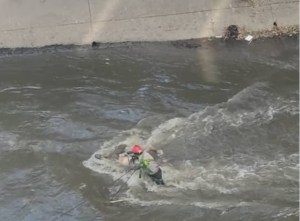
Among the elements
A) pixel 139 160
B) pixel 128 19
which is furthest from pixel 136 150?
pixel 128 19

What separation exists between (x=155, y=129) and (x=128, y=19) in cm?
457

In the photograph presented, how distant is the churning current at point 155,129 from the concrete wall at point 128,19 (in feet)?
1.25

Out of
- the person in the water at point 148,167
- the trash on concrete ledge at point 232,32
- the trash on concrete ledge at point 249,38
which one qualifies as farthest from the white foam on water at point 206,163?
the trash on concrete ledge at point 232,32

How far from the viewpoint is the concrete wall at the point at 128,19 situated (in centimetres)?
1424

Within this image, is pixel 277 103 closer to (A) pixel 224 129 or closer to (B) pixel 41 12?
(A) pixel 224 129

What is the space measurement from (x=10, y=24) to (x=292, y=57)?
6805 mm

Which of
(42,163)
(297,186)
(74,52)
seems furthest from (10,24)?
(297,186)

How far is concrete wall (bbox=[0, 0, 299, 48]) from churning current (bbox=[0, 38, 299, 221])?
15.0 inches

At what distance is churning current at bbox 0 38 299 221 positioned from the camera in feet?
Answer: 28.8

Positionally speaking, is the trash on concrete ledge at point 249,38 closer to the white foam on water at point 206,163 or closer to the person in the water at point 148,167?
the white foam on water at point 206,163

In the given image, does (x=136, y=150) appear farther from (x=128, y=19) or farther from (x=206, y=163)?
(x=128, y=19)

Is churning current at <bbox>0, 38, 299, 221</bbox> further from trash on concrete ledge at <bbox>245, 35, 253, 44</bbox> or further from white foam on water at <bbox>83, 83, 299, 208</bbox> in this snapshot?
trash on concrete ledge at <bbox>245, 35, 253, 44</bbox>

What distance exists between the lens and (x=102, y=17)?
565 inches

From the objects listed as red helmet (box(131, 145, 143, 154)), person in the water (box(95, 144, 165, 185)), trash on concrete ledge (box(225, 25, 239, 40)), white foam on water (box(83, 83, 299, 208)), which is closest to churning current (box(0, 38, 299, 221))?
white foam on water (box(83, 83, 299, 208))
